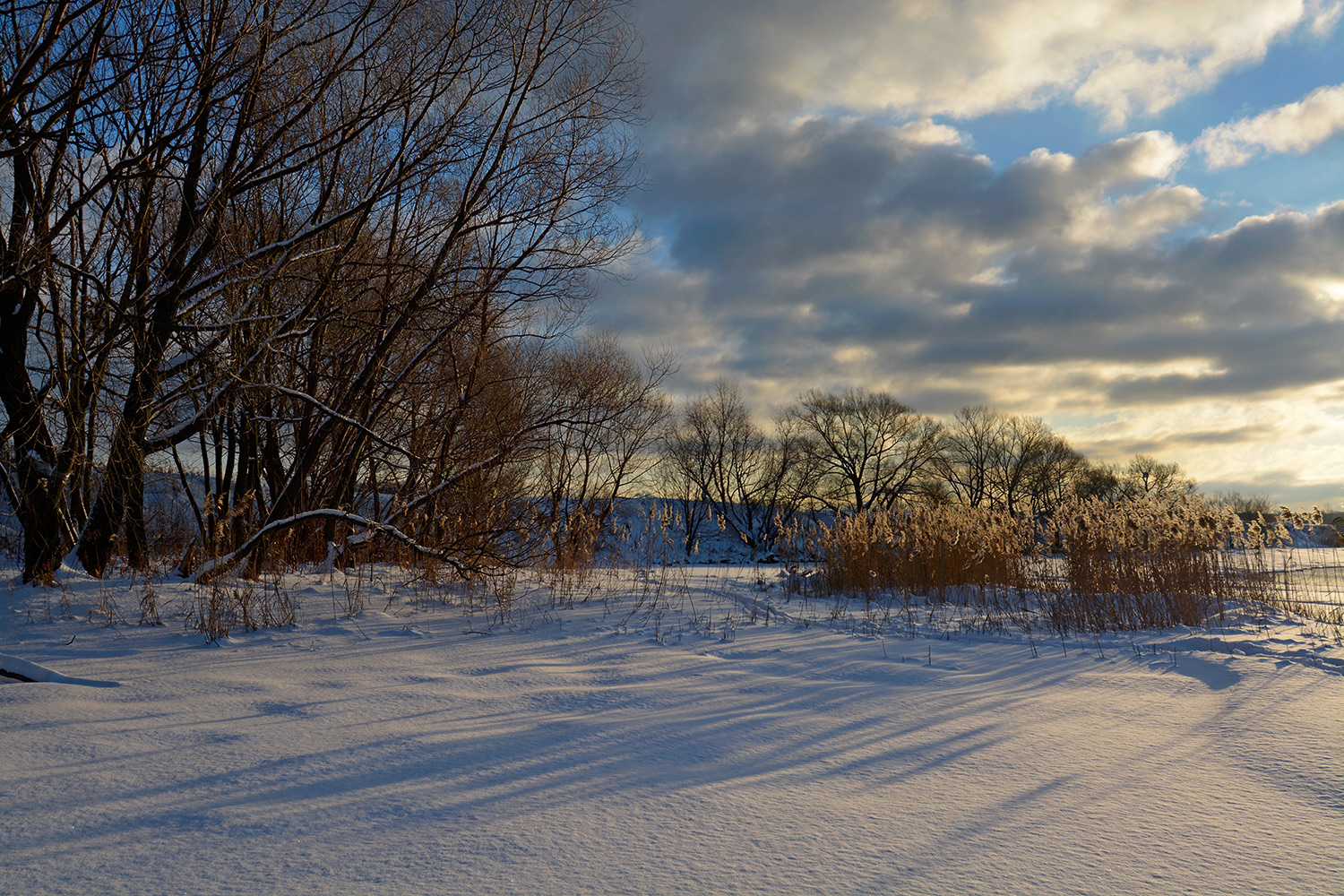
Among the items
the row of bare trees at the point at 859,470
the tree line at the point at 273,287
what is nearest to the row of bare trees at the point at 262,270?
the tree line at the point at 273,287

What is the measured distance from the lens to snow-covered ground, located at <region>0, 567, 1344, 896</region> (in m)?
1.66

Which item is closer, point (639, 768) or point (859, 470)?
point (639, 768)

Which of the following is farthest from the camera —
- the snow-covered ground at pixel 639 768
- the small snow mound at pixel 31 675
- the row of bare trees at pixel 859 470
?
the row of bare trees at pixel 859 470

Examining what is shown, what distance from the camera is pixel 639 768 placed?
7.63 feet

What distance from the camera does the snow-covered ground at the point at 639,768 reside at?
1657 millimetres

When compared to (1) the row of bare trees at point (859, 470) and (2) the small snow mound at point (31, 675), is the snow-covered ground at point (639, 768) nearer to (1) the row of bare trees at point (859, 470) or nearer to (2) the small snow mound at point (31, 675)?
(2) the small snow mound at point (31, 675)

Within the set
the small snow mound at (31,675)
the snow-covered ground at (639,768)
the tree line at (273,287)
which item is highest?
the tree line at (273,287)

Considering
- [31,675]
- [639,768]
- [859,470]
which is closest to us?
[639,768]

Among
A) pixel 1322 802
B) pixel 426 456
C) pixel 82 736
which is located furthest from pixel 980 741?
pixel 426 456

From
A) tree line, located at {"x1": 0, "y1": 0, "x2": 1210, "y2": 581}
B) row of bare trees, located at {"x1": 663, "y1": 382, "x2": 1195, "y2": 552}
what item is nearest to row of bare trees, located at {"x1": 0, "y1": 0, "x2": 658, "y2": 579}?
tree line, located at {"x1": 0, "y1": 0, "x2": 1210, "y2": 581}

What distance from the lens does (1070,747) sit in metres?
2.67

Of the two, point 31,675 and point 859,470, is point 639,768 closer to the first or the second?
point 31,675

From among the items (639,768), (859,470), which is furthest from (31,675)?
(859,470)

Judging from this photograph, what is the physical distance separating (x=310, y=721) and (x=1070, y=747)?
269 centimetres
